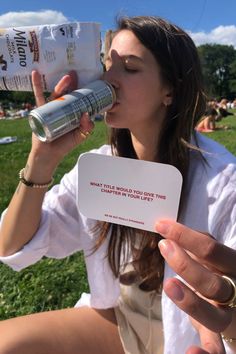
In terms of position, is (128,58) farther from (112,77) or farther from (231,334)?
(231,334)

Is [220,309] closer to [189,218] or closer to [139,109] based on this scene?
[189,218]

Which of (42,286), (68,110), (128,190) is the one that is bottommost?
(42,286)

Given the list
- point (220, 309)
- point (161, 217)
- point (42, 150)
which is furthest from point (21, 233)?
point (220, 309)

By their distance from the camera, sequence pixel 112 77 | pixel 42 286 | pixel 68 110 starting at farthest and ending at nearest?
1. pixel 42 286
2. pixel 112 77
3. pixel 68 110

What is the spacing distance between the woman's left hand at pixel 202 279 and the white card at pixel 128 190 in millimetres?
187

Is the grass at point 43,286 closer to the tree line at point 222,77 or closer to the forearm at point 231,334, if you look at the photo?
the forearm at point 231,334

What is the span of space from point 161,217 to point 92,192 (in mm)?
201

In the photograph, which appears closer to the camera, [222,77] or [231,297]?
[231,297]

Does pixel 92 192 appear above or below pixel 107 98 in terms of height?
below

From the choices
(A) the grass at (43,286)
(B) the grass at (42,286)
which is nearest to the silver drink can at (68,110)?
(A) the grass at (43,286)

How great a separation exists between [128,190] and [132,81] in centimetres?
33

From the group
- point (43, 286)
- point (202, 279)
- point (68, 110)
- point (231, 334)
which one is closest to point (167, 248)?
point (202, 279)

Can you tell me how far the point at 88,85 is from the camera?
93 centimetres

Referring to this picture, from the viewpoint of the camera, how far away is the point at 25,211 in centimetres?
120
